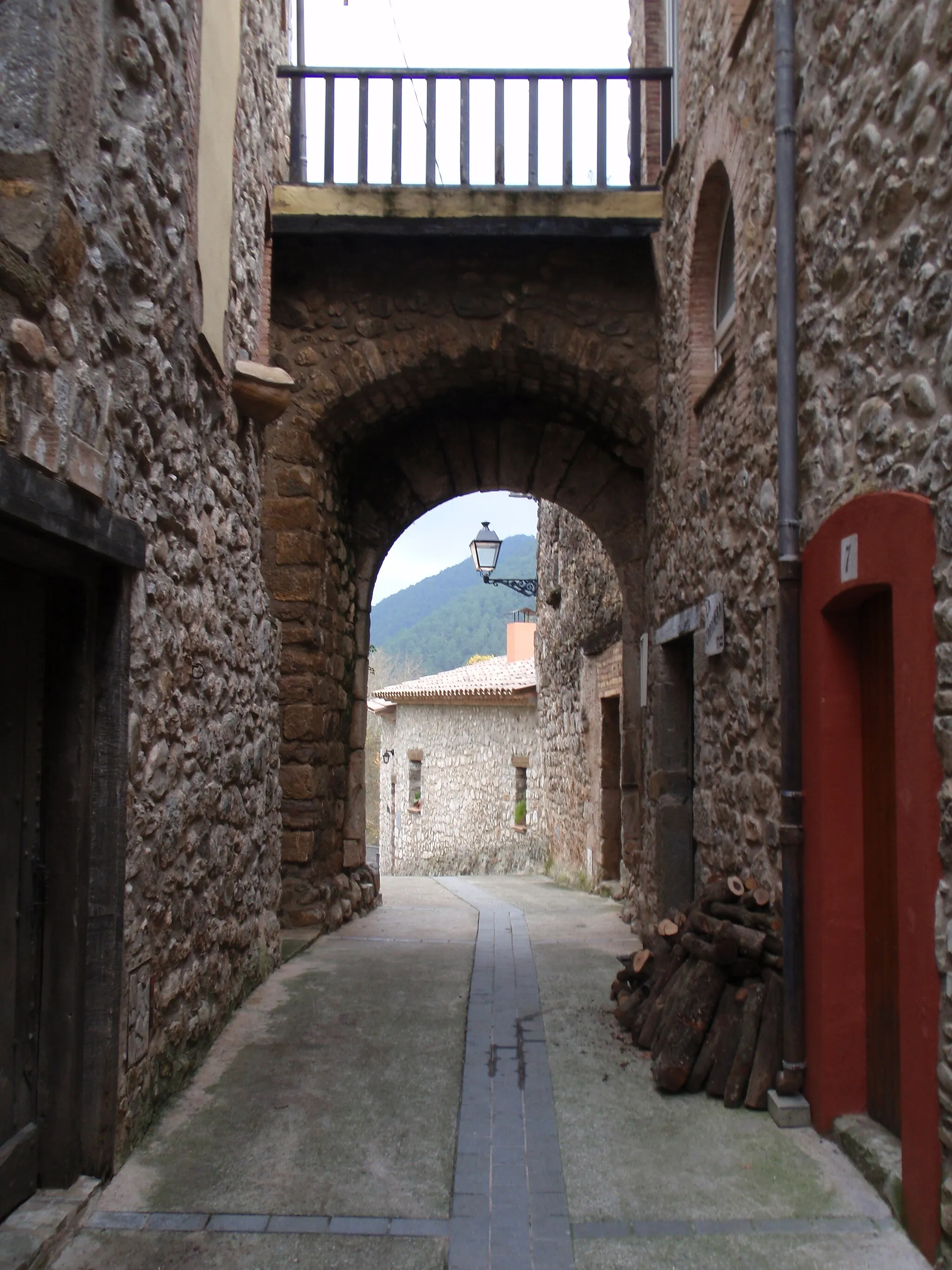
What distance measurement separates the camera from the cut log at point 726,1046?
11.8ft

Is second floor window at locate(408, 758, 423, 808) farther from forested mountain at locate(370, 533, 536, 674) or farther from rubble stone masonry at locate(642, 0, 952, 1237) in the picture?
forested mountain at locate(370, 533, 536, 674)

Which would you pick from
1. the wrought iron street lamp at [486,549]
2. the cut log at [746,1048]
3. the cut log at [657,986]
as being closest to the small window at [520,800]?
the wrought iron street lamp at [486,549]

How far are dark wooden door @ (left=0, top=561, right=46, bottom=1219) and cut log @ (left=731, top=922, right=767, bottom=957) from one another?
241cm

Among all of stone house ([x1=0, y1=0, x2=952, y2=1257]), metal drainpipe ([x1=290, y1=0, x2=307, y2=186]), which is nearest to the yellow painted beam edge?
stone house ([x1=0, y1=0, x2=952, y2=1257])

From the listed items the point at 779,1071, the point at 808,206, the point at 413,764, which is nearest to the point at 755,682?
the point at 779,1071

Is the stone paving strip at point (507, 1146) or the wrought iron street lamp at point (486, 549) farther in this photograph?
the wrought iron street lamp at point (486, 549)

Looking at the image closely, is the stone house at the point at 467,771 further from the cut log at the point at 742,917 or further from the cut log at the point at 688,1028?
the cut log at the point at 688,1028

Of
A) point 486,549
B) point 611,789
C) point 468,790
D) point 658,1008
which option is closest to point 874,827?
point 658,1008

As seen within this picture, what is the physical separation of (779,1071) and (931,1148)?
3.40ft

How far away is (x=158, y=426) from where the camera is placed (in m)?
3.34

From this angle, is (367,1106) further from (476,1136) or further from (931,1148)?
(931,1148)

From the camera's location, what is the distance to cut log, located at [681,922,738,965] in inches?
148

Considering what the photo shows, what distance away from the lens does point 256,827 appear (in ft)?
16.3

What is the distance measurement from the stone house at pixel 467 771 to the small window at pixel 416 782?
A: 19mm
